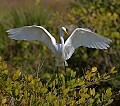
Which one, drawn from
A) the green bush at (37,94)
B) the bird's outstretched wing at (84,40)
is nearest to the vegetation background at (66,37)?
the bird's outstretched wing at (84,40)

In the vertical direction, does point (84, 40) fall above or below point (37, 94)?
above

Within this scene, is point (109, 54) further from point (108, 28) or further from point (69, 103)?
point (69, 103)

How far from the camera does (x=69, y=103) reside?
3486mm

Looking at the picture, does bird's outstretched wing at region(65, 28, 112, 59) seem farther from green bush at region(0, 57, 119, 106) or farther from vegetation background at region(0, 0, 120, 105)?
vegetation background at region(0, 0, 120, 105)

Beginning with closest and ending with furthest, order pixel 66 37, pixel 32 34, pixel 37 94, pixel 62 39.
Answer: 1. pixel 37 94
2. pixel 62 39
3. pixel 32 34
4. pixel 66 37

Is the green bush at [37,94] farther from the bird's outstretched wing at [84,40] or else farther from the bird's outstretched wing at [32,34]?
the bird's outstretched wing at [32,34]

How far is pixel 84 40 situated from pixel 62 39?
256mm

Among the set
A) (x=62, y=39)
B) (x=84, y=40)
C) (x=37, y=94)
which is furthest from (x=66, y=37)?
(x=37, y=94)

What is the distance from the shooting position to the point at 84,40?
16.1 feet

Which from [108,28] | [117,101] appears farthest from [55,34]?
[117,101]

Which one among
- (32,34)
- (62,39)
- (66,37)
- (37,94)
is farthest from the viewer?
(66,37)

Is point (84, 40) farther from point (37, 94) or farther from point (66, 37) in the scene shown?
point (66, 37)

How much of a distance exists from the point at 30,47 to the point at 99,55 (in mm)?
1171

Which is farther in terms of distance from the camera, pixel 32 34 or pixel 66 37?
pixel 66 37
